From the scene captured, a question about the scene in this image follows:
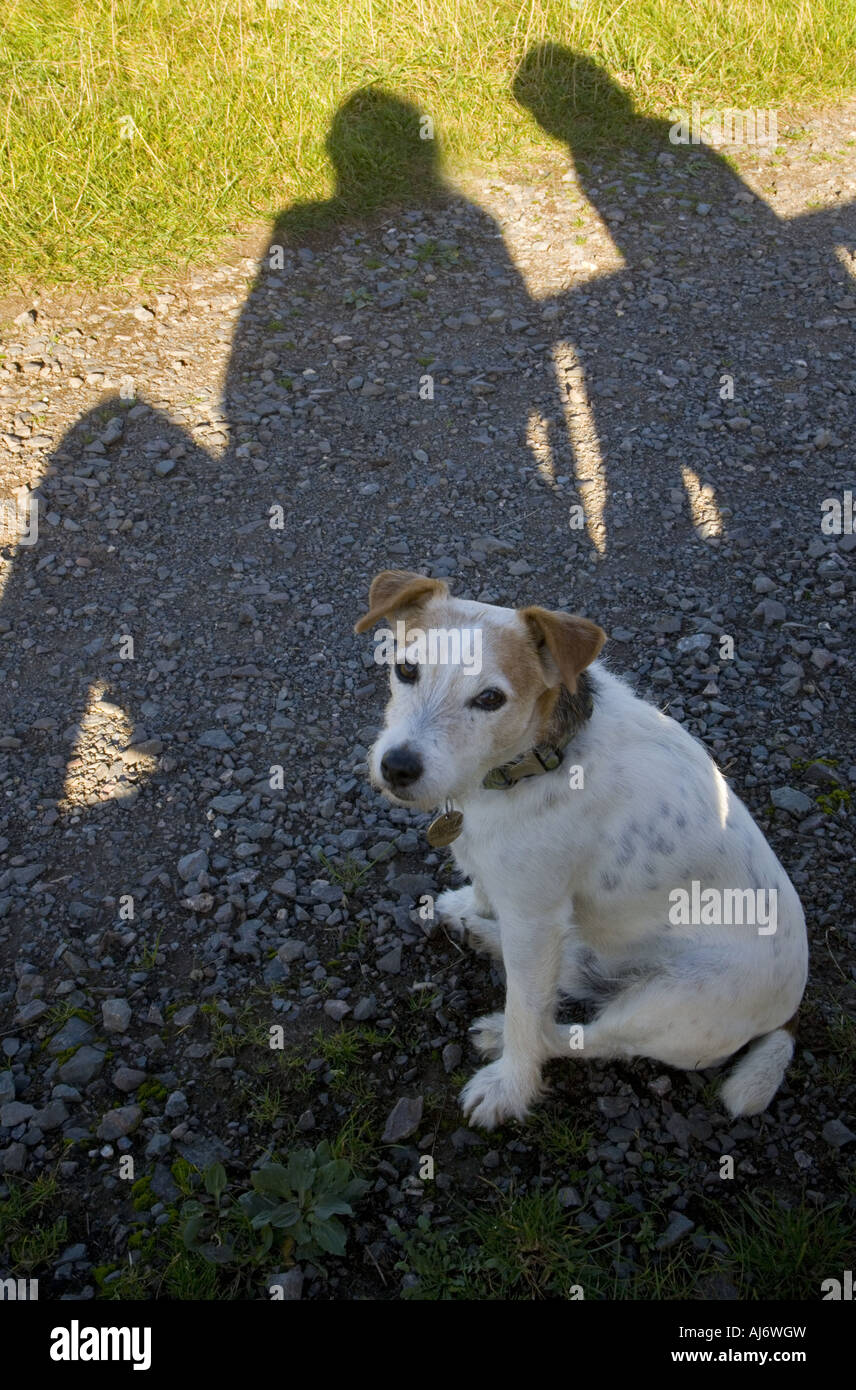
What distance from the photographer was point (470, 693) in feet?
11.0

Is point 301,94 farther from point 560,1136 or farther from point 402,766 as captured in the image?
point 560,1136

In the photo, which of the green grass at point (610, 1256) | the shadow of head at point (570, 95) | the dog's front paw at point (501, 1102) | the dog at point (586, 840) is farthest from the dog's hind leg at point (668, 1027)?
the shadow of head at point (570, 95)

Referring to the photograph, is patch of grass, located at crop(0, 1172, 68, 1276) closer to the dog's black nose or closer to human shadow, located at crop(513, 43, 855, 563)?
the dog's black nose

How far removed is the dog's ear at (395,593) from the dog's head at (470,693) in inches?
5.9

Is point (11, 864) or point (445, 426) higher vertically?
point (445, 426)

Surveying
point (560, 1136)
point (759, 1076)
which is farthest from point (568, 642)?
point (560, 1136)

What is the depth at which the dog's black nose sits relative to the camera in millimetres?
3256

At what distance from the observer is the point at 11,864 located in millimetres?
4676

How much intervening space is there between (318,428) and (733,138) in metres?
5.42

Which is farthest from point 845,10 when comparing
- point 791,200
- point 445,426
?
point 445,426

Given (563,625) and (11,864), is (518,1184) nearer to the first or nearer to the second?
(563,625)

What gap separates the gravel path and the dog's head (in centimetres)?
135

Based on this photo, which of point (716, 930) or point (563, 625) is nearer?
point (563, 625)

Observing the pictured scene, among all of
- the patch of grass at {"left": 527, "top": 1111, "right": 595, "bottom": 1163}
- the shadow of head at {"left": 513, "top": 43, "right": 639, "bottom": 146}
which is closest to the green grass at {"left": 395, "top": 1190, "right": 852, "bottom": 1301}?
the patch of grass at {"left": 527, "top": 1111, "right": 595, "bottom": 1163}
